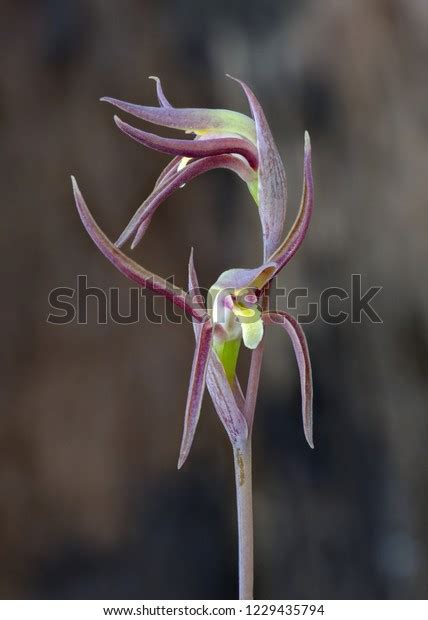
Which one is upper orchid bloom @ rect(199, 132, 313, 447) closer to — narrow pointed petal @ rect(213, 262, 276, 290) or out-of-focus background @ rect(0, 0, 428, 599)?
narrow pointed petal @ rect(213, 262, 276, 290)

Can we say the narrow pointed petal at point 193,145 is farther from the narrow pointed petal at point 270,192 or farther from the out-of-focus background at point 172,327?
the out-of-focus background at point 172,327

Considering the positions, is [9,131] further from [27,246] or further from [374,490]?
[374,490]

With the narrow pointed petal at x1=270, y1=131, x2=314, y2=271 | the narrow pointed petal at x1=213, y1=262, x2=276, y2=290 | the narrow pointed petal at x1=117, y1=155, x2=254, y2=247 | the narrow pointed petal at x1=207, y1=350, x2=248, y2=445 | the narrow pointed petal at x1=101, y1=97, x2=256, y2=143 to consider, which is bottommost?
the narrow pointed petal at x1=207, y1=350, x2=248, y2=445

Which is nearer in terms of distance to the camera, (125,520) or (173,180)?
(173,180)

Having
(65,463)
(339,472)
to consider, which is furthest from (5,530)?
(339,472)

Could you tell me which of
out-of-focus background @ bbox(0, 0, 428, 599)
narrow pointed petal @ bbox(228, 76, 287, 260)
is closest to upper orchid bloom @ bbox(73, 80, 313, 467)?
narrow pointed petal @ bbox(228, 76, 287, 260)

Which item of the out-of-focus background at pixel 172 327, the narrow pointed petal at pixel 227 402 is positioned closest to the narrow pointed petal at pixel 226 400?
the narrow pointed petal at pixel 227 402
